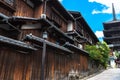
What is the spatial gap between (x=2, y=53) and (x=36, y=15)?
8081 millimetres

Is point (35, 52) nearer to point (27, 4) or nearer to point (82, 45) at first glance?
point (27, 4)

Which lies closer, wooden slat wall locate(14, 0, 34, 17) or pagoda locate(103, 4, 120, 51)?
wooden slat wall locate(14, 0, 34, 17)

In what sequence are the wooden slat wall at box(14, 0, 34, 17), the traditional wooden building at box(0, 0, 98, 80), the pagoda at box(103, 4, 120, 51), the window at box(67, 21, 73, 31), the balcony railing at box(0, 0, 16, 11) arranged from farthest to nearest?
the pagoda at box(103, 4, 120, 51)
the window at box(67, 21, 73, 31)
the wooden slat wall at box(14, 0, 34, 17)
the balcony railing at box(0, 0, 16, 11)
the traditional wooden building at box(0, 0, 98, 80)

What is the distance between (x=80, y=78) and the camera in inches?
732

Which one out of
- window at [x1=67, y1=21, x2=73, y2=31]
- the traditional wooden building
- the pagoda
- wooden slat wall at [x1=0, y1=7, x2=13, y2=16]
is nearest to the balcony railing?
the traditional wooden building

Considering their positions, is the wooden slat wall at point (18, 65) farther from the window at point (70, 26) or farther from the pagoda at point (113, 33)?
the pagoda at point (113, 33)

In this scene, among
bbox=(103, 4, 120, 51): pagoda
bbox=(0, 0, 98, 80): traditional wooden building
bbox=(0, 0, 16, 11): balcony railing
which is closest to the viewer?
bbox=(0, 0, 98, 80): traditional wooden building

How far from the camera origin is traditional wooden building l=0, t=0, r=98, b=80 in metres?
8.61

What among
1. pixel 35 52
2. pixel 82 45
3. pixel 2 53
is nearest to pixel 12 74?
pixel 2 53

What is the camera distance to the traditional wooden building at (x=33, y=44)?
28.2 feet

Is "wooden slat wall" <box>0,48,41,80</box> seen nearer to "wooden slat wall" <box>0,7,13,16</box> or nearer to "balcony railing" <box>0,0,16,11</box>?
"wooden slat wall" <box>0,7,13,16</box>

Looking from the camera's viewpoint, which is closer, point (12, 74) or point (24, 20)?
point (12, 74)

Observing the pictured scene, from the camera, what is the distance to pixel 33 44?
424 inches

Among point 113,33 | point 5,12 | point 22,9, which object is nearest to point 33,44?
point 5,12
